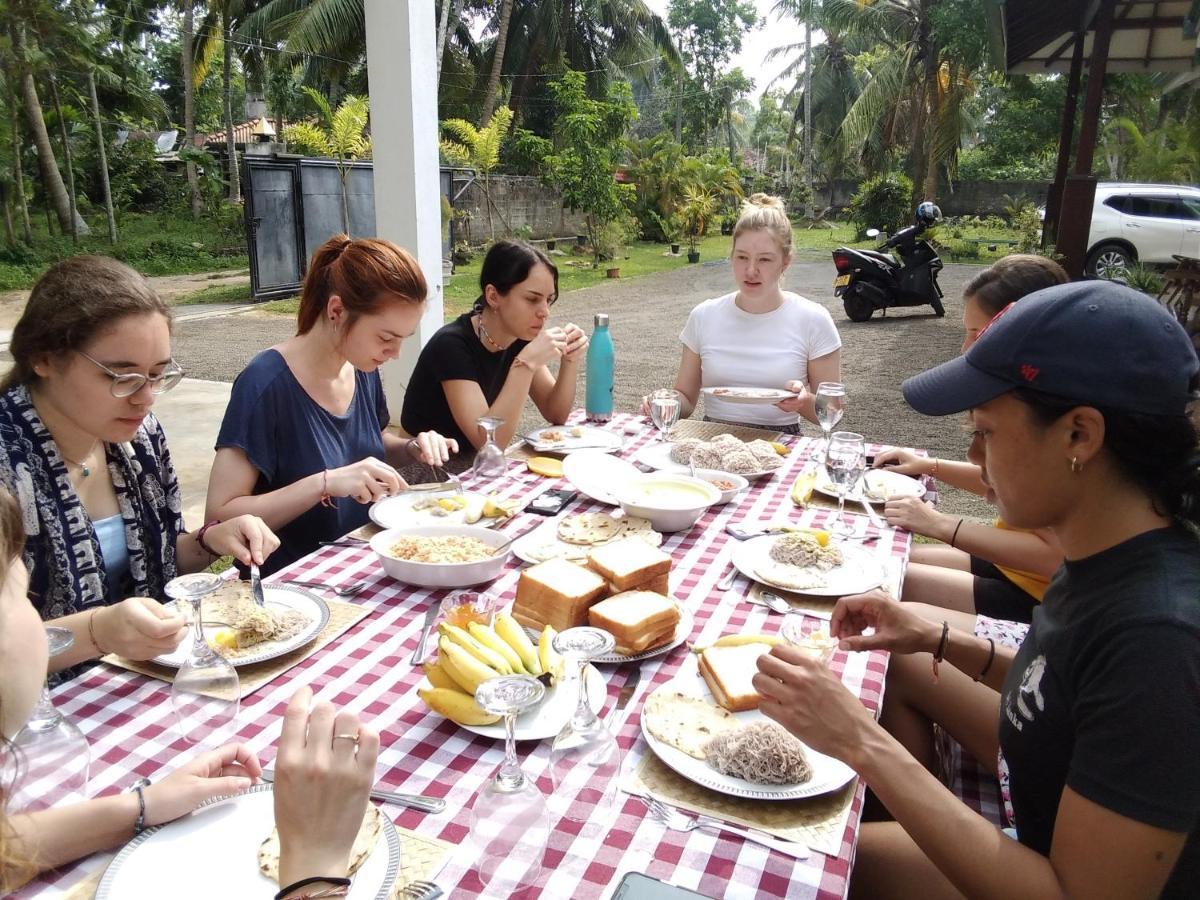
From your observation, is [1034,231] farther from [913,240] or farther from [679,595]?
[679,595]

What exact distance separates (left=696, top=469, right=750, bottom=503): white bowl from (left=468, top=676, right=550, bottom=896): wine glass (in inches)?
62.3

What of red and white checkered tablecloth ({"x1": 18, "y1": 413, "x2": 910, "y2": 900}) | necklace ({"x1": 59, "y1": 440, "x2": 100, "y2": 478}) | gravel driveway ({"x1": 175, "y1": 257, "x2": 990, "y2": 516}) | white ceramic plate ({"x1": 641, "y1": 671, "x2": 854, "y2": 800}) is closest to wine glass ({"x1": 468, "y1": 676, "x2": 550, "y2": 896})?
red and white checkered tablecloth ({"x1": 18, "y1": 413, "x2": 910, "y2": 900})

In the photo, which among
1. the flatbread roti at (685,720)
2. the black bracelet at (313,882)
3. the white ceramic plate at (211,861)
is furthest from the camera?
the flatbread roti at (685,720)

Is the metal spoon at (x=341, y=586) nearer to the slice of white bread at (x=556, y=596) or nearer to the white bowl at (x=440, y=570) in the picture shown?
the white bowl at (x=440, y=570)

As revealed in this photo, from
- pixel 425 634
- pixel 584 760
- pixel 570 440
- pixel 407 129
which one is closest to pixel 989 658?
pixel 584 760

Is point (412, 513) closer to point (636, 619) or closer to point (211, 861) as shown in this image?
point (636, 619)

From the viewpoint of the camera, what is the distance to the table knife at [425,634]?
1.70 metres

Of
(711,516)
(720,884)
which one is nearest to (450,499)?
(711,516)

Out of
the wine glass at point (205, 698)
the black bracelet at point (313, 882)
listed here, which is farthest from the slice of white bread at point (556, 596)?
the black bracelet at point (313, 882)

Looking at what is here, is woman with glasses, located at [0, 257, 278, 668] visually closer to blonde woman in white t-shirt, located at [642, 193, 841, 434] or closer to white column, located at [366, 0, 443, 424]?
blonde woman in white t-shirt, located at [642, 193, 841, 434]

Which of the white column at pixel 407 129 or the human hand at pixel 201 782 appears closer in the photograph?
the human hand at pixel 201 782

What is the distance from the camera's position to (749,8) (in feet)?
143

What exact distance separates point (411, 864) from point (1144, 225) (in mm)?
17011

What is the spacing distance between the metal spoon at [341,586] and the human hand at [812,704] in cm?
105
